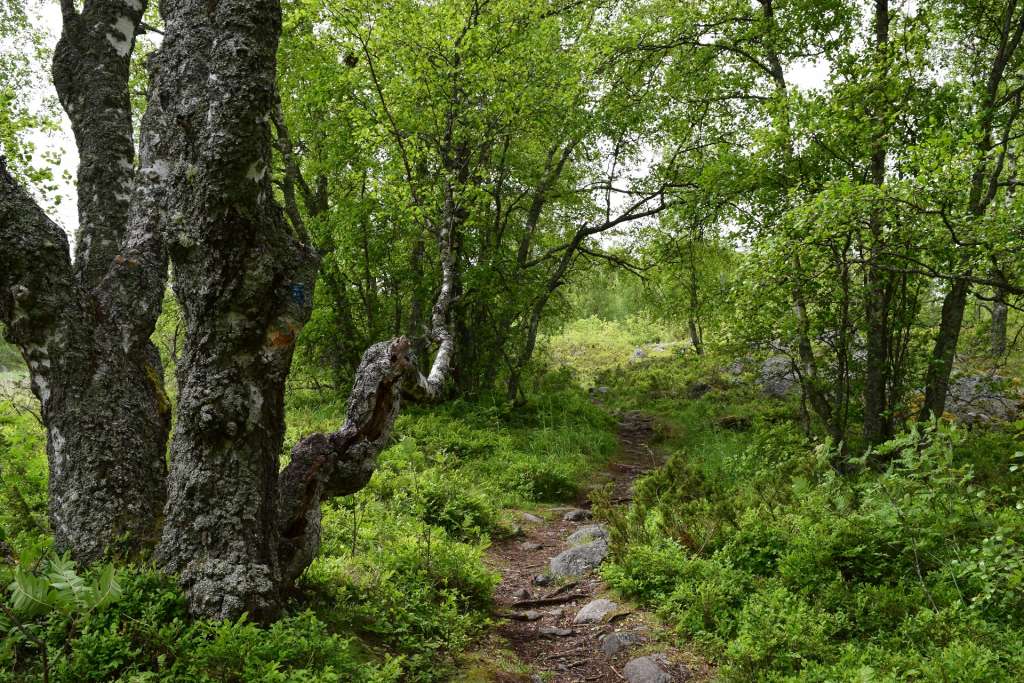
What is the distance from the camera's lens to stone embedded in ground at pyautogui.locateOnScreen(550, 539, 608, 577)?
280 inches

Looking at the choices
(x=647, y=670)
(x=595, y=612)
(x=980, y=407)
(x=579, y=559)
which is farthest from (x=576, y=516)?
(x=980, y=407)

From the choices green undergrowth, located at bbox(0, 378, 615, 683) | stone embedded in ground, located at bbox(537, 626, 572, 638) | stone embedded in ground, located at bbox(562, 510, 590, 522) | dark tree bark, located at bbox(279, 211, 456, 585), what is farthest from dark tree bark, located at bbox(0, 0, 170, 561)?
stone embedded in ground, located at bbox(562, 510, 590, 522)

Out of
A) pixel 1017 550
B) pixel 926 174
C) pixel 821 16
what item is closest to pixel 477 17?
pixel 821 16

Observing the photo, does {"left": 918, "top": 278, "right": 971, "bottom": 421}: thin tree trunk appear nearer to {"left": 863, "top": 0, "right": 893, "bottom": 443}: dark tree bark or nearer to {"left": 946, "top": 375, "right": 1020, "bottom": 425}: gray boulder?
{"left": 863, "top": 0, "right": 893, "bottom": 443}: dark tree bark

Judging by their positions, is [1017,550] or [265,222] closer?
[265,222]

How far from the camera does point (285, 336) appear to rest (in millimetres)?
3770

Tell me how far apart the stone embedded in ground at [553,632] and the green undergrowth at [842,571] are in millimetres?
723

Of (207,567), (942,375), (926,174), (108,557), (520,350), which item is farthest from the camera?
(520,350)

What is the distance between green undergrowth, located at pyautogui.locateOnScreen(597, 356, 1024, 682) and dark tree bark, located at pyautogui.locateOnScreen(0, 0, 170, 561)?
4.19m

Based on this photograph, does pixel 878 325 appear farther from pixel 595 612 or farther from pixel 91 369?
pixel 91 369

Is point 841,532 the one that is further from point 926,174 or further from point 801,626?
point 926,174

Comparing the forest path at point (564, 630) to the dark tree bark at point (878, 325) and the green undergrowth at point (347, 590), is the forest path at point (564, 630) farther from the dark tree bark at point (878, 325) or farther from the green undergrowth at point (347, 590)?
the dark tree bark at point (878, 325)

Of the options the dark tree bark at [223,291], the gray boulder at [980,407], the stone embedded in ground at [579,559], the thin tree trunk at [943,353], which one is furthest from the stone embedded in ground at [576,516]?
the gray boulder at [980,407]

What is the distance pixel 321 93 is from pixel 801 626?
12.9 metres
